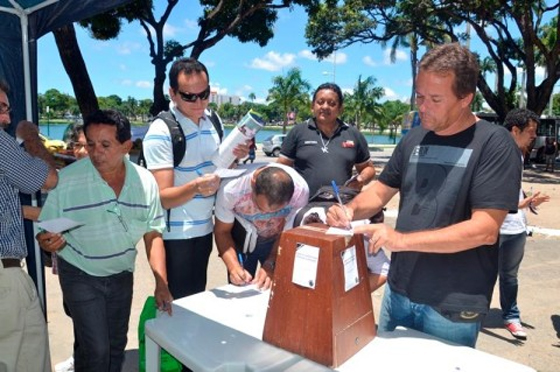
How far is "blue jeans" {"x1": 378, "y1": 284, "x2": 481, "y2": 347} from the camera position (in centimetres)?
169

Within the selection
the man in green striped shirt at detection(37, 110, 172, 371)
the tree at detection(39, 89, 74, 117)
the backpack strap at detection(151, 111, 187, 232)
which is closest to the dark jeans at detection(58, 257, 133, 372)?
the man in green striped shirt at detection(37, 110, 172, 371)

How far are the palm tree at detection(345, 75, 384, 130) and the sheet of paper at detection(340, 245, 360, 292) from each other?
4342 centimetres

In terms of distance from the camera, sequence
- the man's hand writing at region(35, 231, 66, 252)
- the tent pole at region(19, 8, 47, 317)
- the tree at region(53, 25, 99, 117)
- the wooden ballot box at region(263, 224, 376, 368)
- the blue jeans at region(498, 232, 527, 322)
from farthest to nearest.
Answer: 1. the tree at region(53, 25, 99, 117)
2. the blue jeans at region(498, 232, 527, 322)
3. the tent pole at region(19, 8, 47, 317)
4. the man's hand writing at region(35, 231, 66, 252)
5. the wooden ballot box at region(263, 224, 376, 368)

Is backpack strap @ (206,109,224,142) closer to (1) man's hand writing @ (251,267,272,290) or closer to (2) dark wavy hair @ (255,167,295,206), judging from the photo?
(2) dark wavy hair @ (255,167,295,206)

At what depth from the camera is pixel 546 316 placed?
3.95 m

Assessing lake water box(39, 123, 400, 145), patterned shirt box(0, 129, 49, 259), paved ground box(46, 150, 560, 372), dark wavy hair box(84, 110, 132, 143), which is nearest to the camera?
patterned shirt box(0, 129, 49, 259)

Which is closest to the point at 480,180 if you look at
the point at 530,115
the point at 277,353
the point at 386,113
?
the point at 277,353

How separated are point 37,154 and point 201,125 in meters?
0.81

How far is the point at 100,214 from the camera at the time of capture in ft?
6.98

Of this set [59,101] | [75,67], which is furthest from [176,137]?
[59,101]

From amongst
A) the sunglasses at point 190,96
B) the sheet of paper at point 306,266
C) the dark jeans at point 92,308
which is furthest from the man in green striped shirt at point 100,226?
the sheet of paper at point 306,266

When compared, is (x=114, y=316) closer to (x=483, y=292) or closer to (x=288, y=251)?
(x=288, y=251)

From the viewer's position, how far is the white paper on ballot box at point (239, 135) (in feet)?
6.98

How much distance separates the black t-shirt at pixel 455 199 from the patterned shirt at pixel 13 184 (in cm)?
147
